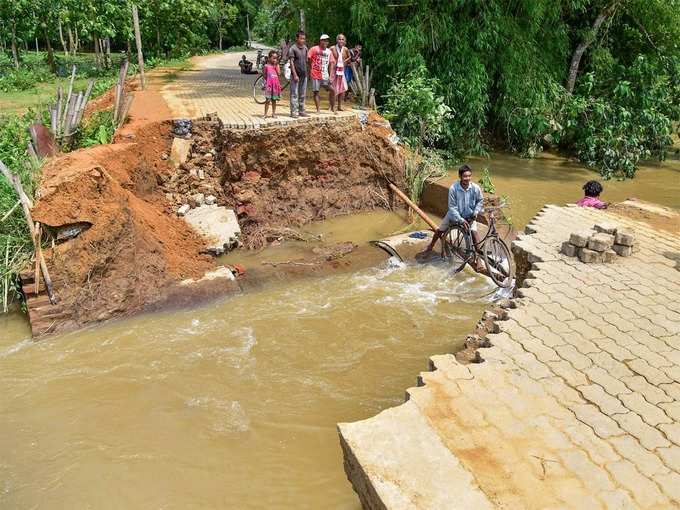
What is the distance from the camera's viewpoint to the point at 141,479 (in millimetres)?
4453

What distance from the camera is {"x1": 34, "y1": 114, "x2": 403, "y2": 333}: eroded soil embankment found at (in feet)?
23.3

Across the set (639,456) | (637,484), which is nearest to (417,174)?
(639,456)

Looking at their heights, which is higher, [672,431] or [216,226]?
[672,431]

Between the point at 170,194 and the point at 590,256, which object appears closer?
the point at 590,256

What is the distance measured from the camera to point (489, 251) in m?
7.73

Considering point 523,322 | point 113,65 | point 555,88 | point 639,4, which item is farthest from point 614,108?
point 113,65

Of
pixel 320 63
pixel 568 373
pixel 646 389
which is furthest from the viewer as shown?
pixel 320 63

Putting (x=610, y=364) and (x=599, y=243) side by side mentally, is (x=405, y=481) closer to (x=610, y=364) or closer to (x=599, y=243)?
(x=610, y=364)

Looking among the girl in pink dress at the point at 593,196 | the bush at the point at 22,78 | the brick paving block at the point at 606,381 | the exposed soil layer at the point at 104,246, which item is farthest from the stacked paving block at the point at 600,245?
the bush at the point at 22,78

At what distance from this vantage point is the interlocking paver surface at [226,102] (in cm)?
1035

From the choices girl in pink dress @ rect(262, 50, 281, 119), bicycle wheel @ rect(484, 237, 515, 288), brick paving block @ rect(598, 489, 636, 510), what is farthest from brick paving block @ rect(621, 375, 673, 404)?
girl in pink dress @ rect(262, 50, 281, 119)

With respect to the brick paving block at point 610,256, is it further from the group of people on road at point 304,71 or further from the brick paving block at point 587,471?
the group of people on road at point 304,71

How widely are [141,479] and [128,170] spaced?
231 inches

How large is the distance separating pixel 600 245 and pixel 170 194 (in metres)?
7.14
